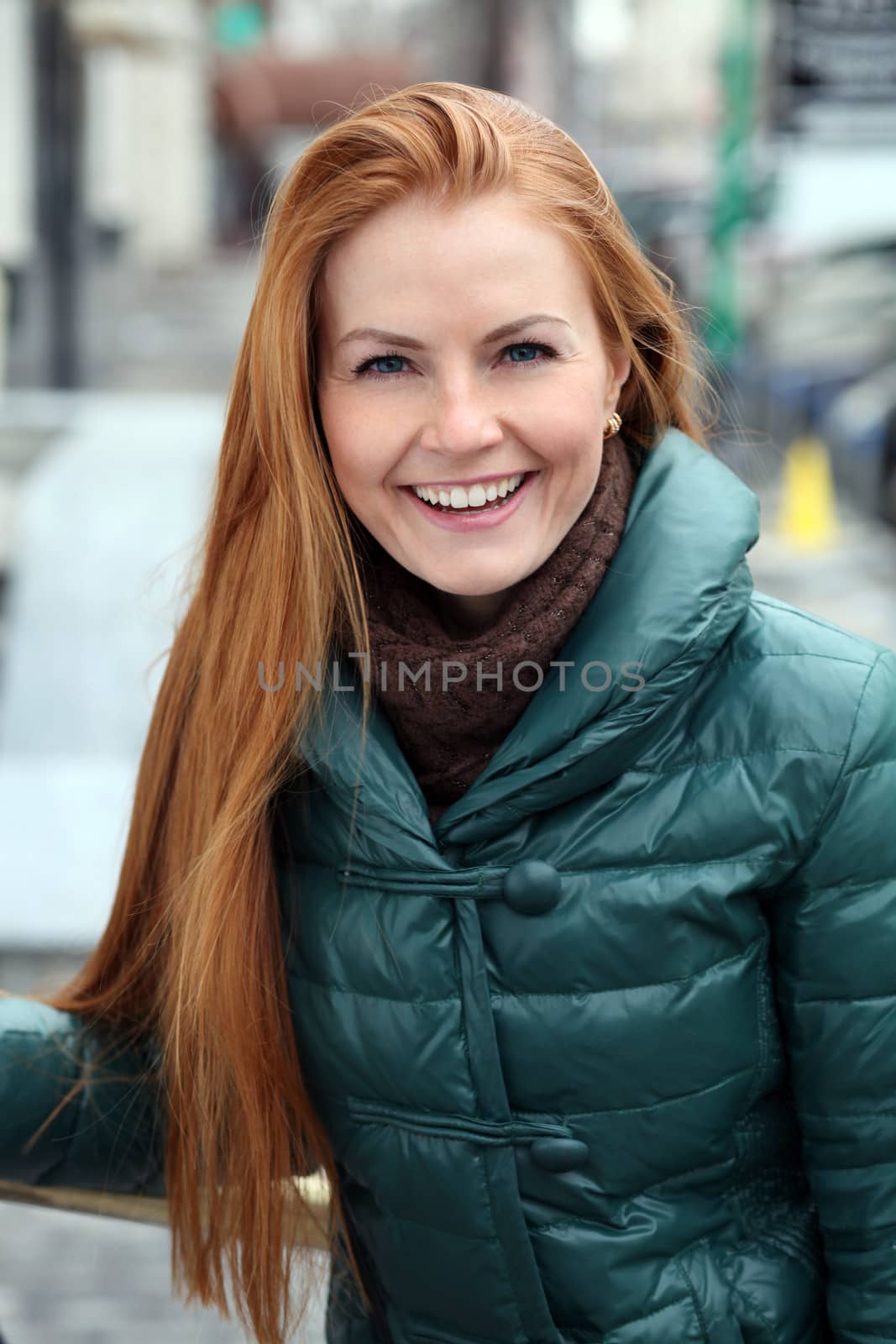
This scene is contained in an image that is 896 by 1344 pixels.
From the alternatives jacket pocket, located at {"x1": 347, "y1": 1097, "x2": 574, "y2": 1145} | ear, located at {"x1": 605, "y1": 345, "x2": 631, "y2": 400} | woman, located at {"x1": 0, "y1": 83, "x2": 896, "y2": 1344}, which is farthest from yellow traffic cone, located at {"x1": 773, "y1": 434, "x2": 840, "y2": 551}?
jacket pocket, located at {"x1": 347, "y1": 1097, "x2": 574, "y2": 1145}

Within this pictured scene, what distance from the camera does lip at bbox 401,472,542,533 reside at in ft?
4.96

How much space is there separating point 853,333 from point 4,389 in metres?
6.47

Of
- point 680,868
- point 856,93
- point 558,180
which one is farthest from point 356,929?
point 856,93

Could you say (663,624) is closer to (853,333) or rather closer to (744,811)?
(744,811)

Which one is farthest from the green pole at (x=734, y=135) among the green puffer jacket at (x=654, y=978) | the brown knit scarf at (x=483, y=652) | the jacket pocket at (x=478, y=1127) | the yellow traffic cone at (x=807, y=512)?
the jacket pocket at (x=478, y=1127)

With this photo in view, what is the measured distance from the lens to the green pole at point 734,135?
9617mm

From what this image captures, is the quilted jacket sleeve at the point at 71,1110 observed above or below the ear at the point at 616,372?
below

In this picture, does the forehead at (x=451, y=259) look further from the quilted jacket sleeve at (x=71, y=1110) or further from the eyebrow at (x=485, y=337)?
the quilted jacket sleeve at (x=71, y=1110)

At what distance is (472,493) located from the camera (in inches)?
58.8

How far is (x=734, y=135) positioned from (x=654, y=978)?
9.22m

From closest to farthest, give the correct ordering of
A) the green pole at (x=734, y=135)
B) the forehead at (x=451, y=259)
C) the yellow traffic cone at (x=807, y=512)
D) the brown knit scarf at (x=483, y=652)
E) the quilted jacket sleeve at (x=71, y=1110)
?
the forehead at (x=451, y=259) < the brown knit scarf at (x=483, y=652) < the quilted jacket sleeve at (x=71, y=1110) < the yellow traffic cone at (x=807, y=512) < the green pole at (x=734, y=135)

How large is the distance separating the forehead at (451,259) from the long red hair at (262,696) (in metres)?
0.02

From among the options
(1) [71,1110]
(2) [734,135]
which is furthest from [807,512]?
(1) [71,1110]

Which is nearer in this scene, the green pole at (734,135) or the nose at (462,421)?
the nose at (462,421)
